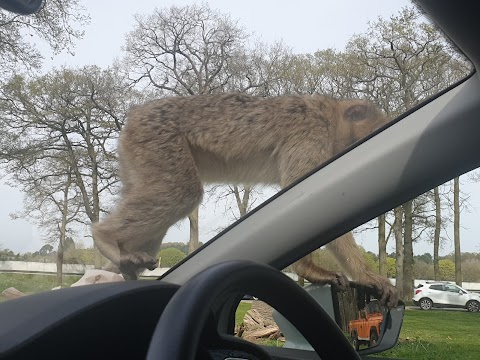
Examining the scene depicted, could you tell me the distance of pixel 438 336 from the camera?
105 inches

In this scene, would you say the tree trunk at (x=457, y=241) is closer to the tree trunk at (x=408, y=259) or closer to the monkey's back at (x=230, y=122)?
the tree trunk at (x=408, y=259)

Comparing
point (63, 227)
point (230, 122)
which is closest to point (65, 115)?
point (63, 227)

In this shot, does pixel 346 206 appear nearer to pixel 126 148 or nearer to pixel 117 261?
pixel 117 261

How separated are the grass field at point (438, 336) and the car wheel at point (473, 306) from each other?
20 mm

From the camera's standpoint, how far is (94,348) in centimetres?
158

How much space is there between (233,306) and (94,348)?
3.34 ft

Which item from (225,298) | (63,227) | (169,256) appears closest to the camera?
(225,298)

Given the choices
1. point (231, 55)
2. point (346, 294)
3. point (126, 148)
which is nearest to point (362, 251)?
point (346, 294)

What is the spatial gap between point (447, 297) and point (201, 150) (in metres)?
1.98

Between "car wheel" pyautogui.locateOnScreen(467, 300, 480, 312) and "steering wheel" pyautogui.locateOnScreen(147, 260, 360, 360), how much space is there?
1.08 meters

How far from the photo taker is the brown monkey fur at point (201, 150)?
11.7 ft

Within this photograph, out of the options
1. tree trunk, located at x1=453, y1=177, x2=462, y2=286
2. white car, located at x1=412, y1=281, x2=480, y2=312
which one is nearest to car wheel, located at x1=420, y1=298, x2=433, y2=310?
white car, located at x1=412, y1=281, x2=480, y2=312

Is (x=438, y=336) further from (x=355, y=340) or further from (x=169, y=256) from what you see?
(x=169, y=256)

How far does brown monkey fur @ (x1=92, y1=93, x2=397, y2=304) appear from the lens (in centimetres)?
356
